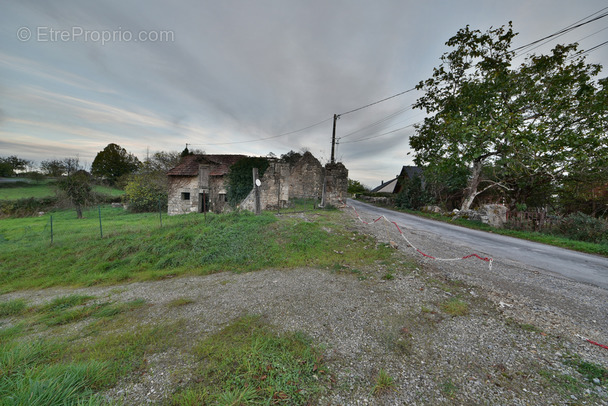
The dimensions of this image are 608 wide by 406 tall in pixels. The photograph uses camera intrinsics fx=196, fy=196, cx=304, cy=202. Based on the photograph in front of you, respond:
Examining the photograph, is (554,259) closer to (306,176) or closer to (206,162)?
(306,176)

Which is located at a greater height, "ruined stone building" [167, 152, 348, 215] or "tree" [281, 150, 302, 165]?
"tree" [281, 150, 302, 165]

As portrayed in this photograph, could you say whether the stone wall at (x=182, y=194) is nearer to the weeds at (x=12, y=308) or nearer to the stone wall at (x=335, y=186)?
the stone wall at (x=335, y=186)

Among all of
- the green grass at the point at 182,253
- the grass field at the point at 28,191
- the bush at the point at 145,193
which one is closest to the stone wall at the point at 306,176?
the bush at the point at 145,193

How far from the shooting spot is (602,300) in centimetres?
385

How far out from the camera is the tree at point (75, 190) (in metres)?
17.2

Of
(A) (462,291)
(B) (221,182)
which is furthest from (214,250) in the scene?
(B) (221,182)

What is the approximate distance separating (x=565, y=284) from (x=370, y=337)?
538cm

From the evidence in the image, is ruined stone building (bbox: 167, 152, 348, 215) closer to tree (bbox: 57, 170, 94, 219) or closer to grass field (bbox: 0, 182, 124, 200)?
tree (bbox: 57, 170, 94, 219)

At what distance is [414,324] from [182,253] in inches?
263

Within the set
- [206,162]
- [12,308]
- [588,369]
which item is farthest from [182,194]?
[588,369]

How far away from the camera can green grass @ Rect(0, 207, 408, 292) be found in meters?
5.69

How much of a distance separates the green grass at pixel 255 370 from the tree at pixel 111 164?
46.9m

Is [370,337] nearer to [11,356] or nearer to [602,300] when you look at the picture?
[11,356]

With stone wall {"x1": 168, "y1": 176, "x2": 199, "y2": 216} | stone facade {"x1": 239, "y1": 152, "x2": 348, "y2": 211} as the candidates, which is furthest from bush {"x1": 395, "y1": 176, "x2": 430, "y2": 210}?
stone wall {"x1": 168, "y1": 176, "x2": 199, "y2": 216}
